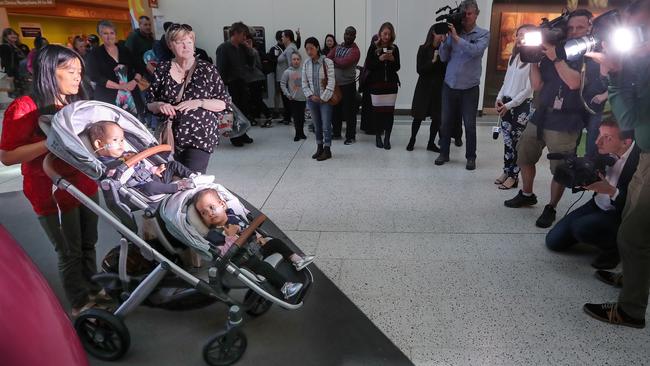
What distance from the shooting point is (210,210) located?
6.36 ft

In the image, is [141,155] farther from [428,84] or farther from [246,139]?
[246,139]

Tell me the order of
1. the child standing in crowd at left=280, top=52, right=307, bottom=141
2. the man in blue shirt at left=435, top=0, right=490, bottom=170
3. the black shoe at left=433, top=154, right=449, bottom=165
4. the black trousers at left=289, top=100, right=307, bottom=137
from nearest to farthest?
the man in blue shirt at left=435, top=0, right=490, bottom=170
the black shoe at left=433, top=154, right=449, bottom=165
the child standing in crowd at left=280, top=52, right=307, bottom=141
the black trousers at left=289, top=100, right=307, bottom=137

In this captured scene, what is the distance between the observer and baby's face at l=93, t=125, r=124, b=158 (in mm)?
2027

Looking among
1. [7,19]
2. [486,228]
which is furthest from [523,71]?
[7,19]

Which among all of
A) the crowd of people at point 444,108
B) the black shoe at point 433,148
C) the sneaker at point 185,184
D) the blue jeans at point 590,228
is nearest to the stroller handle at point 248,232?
the sneaker at point 185,184

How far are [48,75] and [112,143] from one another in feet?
1.29

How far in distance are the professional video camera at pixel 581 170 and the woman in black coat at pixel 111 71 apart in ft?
13.7

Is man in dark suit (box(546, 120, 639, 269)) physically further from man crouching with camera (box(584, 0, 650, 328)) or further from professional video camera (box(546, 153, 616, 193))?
man crouching with camera (box(584, 0, 650, 328))

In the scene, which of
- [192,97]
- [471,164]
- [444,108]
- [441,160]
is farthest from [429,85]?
[192,97]

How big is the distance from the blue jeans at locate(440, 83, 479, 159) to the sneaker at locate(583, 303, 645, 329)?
2762 mm

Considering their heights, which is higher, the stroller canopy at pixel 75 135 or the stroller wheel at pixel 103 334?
the stroller canopy at pixel 75 135

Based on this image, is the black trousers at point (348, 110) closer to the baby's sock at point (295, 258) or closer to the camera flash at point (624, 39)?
the baby's sock at point (295, 258)

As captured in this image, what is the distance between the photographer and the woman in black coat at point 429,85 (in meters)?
5.30

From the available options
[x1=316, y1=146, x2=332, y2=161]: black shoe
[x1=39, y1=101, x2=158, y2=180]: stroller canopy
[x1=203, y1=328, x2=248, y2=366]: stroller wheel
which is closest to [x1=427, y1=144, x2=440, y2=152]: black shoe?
[x1=316, y1=146, x2=332, y2=161]: black shoe
